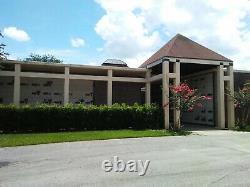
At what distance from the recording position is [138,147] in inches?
477

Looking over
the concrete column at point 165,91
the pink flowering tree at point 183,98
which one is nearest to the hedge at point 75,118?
the concrete column at point 165,91

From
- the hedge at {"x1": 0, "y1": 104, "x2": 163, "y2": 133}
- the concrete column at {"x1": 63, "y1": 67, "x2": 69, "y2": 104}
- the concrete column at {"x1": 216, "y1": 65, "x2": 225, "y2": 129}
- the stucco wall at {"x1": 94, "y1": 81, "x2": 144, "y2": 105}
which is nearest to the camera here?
the hedge at {"x1": 0, "y1": 104, "x2": 163, "y2": 133}

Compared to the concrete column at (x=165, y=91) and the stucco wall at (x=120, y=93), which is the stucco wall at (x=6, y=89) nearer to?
the stucco wall at (x=120, y=93)

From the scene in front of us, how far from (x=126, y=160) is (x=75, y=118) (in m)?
9.04

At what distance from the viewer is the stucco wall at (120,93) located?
25672mm

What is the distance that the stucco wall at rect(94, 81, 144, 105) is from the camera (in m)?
25.7

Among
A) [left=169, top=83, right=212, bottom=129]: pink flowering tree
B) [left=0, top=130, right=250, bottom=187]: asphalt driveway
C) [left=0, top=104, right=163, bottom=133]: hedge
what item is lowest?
[left=0, top=130, right=250, bottom=187]: asphalt driveway

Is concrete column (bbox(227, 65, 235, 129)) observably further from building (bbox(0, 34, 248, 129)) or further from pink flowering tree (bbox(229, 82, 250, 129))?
pink flowering tree (bbox(229, 82, 250, 129))

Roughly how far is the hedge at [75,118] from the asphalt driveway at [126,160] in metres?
4.98

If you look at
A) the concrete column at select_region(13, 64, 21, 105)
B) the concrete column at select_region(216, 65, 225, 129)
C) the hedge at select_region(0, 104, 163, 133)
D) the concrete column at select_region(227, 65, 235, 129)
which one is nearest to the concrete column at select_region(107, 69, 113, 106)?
the hedge at select_region(0, 104, 163, 133)

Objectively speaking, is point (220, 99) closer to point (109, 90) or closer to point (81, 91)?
point (109, 90)

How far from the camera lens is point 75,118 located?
713 inches

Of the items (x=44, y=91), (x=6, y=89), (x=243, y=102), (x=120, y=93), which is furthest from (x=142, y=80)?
(x=6, y=89)

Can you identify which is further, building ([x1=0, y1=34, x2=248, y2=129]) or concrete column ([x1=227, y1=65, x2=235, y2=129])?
concrete column ([x1=227, y1=65, x2=235, y2=129])
